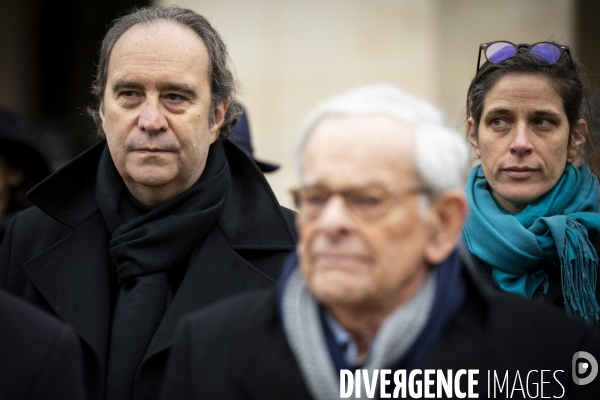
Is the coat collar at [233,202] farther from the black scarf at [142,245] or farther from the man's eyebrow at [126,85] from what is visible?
the man's eyebrow at [126,85]

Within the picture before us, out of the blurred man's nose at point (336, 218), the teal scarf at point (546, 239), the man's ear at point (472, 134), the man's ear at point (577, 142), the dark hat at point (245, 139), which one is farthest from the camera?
the dark hat at point (245, 139)

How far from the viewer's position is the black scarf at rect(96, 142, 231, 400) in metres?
3.45

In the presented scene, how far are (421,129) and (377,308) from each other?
427 mm

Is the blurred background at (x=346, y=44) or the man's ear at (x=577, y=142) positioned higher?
the man's ear at (x=577, y=142)

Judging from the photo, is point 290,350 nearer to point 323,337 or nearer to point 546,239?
point 323,337

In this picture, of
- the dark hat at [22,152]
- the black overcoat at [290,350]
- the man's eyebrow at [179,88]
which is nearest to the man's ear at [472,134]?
the man's eyebrow at [179,88]

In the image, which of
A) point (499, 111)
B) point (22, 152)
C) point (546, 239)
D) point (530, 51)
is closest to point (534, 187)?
point (546, 239)

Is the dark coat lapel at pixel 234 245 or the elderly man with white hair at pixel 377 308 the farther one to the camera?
the dark coat lapel at pixel 234 245

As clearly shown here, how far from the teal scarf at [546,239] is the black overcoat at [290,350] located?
0.89 m

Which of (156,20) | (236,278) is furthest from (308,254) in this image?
(156,20)

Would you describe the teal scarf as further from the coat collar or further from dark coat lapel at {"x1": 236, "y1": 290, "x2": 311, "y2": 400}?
dark coat lapel at {"x1": 236, "y1": 290, "x2": 311, "y2": 400}

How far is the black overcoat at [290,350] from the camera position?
240cm

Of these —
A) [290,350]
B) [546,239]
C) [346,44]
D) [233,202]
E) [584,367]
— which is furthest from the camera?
[346,44]

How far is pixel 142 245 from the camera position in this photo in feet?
11.8
